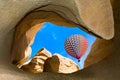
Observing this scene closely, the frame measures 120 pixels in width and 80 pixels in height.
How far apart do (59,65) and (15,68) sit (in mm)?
406

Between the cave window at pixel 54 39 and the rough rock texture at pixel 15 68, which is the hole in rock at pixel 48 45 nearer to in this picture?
the cave window at pixel 54 39

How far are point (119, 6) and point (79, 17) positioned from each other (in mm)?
274

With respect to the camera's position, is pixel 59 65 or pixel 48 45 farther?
pixel 48 45

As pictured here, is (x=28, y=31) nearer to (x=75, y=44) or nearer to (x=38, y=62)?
(x=38, y=62)

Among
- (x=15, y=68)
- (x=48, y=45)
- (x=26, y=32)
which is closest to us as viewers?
(x=15, y=68)

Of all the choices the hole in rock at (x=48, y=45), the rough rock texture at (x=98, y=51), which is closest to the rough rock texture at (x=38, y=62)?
the hole in rock at (x=48, y=45)

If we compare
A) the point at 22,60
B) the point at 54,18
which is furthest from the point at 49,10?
the point at 22,60

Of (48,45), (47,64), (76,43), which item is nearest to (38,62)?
(47,64)

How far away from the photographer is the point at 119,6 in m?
0.99

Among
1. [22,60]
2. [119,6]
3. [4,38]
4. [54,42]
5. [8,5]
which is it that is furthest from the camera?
[54,42]

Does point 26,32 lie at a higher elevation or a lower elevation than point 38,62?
higher

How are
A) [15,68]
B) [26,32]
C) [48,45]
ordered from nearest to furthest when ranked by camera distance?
[15,68] < [26,32] < [48,45]

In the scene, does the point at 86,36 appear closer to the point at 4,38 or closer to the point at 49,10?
the point at 49,10

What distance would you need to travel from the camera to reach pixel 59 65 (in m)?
1.25
